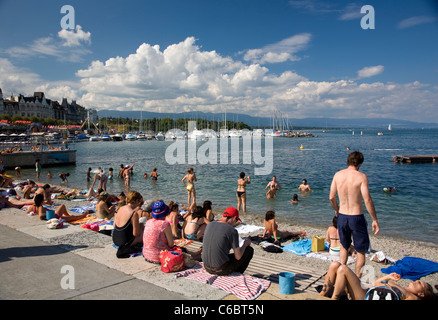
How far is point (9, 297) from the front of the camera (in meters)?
4.00

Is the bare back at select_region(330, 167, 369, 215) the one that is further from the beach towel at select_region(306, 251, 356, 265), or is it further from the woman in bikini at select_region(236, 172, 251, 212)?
the woman in bikini at select_region(236, 172, 251, 212)

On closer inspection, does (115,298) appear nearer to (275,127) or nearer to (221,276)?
(221,276)

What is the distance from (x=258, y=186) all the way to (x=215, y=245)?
16.8 meters

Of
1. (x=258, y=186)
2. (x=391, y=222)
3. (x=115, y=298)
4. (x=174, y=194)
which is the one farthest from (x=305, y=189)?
(x=115, y=298)

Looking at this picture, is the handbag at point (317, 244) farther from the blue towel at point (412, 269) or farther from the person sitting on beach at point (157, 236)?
the person sitting on beach at point (157, 236)

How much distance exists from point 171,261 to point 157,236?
57 cm

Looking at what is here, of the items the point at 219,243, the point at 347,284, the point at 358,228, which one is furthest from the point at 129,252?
the point at 358,228

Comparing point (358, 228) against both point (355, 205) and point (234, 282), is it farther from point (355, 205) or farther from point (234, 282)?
point (234, 282)

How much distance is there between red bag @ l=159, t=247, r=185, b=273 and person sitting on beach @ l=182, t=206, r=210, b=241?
112 inches

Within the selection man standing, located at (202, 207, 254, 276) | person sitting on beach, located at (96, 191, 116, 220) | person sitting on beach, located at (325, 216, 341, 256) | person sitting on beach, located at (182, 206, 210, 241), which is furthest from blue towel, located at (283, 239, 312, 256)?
person sitting on beach, located at (96, 191, 116, 220)

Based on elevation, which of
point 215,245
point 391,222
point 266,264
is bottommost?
point 391,222
